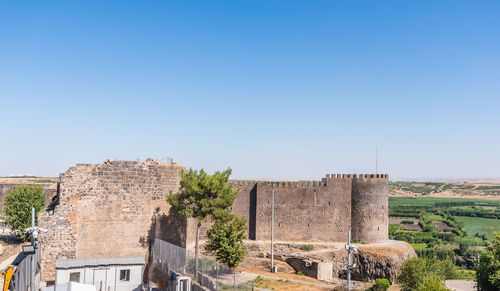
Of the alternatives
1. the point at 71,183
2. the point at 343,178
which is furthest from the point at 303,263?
the point at 71,183

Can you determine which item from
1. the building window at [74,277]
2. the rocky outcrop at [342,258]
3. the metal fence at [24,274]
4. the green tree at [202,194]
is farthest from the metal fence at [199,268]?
the rocky outcrop at [342,258]

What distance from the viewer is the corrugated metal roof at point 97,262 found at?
696 inches

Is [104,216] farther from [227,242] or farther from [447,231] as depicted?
[447,231]

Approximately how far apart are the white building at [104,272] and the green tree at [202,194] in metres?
4.06

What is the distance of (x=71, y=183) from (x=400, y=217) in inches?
4831

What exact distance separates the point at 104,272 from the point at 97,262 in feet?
1.88

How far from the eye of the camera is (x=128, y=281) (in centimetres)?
1870

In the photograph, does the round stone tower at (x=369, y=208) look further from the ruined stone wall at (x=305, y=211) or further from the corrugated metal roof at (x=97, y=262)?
the corrugated metal roof at (x=97, y=262)

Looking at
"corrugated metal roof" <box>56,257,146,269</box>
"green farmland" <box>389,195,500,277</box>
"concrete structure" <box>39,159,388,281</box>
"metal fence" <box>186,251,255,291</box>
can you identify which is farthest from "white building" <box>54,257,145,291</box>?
"green farmland" <box>389,195,500,277</box>

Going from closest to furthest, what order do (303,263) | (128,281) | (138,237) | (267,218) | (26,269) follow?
1. (26,269)
2. (128,281)
3. (138,237)
4. (303,263)
5. (267,218)

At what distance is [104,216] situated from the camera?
63.9 feet

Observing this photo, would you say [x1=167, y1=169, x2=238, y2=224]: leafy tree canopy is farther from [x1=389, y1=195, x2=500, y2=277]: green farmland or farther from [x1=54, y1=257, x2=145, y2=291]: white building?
[x1=389, y1=195, x2=500, y2=277]: green farmland

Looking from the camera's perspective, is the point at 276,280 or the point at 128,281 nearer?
the point at 128,281

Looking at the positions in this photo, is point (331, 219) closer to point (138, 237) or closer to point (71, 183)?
point (138, 237)
